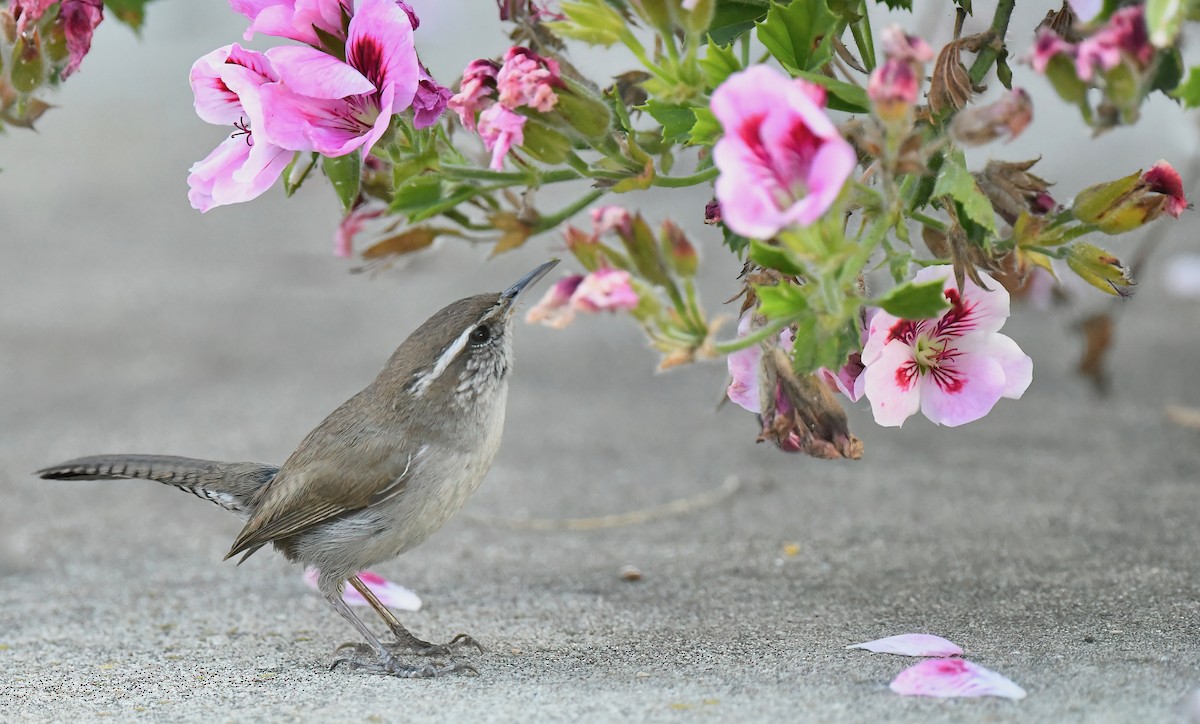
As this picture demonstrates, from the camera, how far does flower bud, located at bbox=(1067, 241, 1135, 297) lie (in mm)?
2197

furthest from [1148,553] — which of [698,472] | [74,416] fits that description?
[74,416]

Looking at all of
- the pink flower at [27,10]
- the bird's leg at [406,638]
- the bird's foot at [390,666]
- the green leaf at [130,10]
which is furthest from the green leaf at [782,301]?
the green leaf at [130,10]

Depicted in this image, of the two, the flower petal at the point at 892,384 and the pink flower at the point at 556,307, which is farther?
the flower petal at the point at 892,384

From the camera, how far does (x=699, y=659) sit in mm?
2730

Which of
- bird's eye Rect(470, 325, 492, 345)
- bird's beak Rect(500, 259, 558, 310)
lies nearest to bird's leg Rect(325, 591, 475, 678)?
bird's eye Rect(470, 325, 492, 345)

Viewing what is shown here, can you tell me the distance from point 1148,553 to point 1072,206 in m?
1.55

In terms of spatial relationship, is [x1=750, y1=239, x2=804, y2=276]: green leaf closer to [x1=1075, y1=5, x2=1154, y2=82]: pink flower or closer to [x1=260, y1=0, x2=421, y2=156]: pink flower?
[x1=1075, y1=5, x2=1154, y2=82]: pink flower

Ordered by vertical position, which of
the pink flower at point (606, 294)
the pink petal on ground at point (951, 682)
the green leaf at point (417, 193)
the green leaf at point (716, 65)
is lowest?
the pink petal on ground at point (951, 682)

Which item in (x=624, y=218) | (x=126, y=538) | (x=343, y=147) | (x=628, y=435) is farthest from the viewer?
(x=628, y=435)

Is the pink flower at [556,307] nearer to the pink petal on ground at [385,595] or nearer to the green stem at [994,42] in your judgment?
the green stem at [994,42]

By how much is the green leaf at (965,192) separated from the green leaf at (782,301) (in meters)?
0.30

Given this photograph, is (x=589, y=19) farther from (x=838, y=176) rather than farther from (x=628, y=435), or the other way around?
(x=628, y=435)

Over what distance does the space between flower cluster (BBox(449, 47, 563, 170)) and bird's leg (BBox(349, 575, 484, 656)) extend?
1.25 meters

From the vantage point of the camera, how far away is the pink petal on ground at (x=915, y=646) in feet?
8.48
